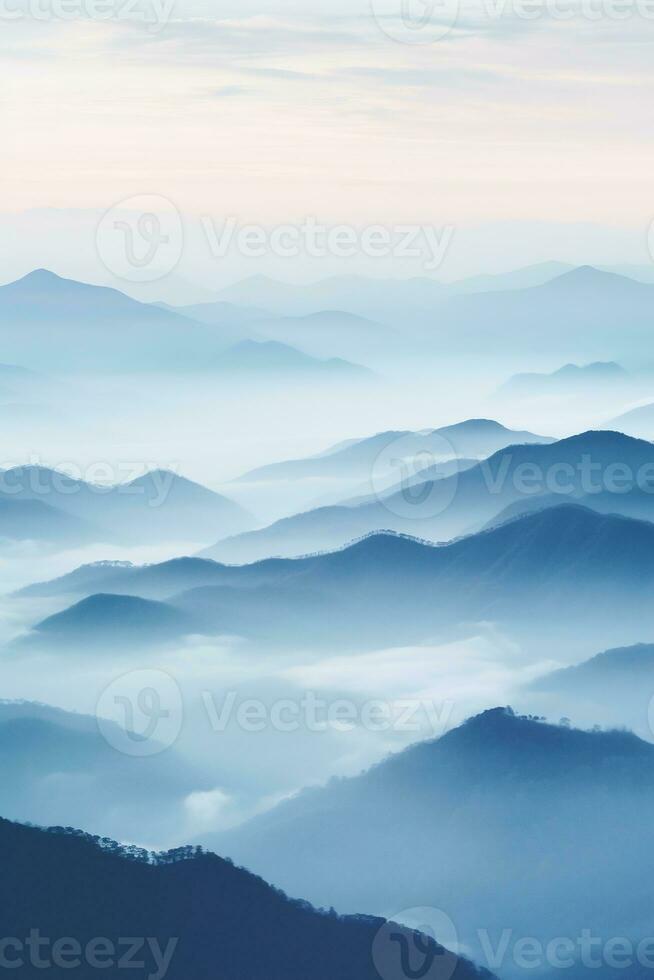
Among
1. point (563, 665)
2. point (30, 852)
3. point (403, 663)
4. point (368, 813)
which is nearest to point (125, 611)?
point (403, 663)

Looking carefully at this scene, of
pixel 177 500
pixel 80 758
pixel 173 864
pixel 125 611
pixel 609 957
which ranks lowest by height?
pixel 609 957

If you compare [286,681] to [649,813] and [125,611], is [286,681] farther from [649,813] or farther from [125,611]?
[649,813]

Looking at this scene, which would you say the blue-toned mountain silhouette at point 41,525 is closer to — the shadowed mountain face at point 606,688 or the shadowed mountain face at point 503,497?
the shadowed mountain face at point 503,497
